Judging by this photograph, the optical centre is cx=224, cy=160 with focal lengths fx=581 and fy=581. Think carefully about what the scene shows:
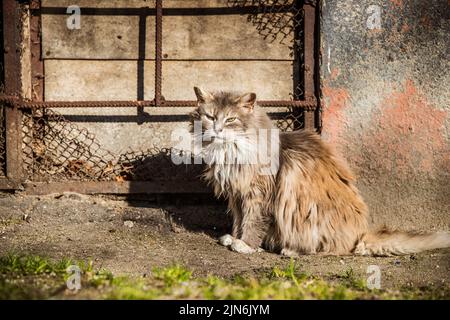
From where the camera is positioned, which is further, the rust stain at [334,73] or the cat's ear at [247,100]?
the rust stain at [334,73]

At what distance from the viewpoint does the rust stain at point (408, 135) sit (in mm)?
5523

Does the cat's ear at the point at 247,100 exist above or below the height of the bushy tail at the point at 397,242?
above

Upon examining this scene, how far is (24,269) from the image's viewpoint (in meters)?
3.97

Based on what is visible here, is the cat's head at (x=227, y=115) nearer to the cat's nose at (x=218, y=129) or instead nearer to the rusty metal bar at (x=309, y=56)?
the cat's nose at (x=218, y=129)

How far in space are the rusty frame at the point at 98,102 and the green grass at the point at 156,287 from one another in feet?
5.45

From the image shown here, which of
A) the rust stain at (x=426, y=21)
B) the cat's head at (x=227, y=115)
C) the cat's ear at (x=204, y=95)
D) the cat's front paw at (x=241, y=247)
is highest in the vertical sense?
the rust stain at (x=426, y=21)

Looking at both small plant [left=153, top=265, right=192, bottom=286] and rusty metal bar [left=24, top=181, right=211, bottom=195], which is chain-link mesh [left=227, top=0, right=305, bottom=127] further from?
small plant [left=153, top=265, right=192, bottom=286]

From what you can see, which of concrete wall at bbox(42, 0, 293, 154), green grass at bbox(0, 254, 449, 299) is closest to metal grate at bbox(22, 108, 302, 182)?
concrete wall at bbox(42, 0, 293, 154)

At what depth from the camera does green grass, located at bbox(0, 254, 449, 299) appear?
3.35 metres

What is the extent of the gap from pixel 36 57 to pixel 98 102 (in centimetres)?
84

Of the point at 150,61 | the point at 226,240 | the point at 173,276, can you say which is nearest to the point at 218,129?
the point at 226,240

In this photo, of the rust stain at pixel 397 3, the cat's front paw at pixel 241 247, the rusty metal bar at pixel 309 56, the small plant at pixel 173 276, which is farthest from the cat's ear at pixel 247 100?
the small plant at pixel 173 276

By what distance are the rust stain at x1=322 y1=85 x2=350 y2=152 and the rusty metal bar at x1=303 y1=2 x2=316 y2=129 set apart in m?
0.14

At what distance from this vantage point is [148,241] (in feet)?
17.4
